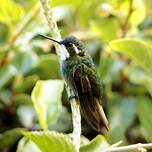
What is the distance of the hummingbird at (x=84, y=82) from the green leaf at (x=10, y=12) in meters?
0.70

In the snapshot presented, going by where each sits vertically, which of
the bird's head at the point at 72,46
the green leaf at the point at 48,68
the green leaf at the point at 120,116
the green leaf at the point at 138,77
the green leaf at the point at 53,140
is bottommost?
the green leaf at the point at 120,116

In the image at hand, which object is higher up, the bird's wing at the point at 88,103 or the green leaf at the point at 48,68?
the green leaf at the point at 48,68

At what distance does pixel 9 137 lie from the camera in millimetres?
1916

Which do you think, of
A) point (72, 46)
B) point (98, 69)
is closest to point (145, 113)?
point (98, 69)

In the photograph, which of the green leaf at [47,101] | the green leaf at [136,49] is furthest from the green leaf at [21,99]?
the green leaf at [136,49]

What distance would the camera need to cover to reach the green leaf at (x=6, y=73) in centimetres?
208

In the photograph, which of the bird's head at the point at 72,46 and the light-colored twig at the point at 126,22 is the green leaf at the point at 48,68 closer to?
the light-colored twig at the point at 126,22

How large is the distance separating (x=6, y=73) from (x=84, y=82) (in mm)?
664

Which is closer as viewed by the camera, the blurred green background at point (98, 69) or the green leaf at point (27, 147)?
the green leaf at point (27, 147)

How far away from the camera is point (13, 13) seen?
2236 mm

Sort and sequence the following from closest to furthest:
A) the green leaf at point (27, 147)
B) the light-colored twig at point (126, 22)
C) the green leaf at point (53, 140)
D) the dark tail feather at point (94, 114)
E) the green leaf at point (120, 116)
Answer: the green leaf at point (53, 140), the dark tail feather at point (94, 114), the green leaf at point (27, 147), the green leaf at point (120, 116), the light-colored twig at point (126, 22)

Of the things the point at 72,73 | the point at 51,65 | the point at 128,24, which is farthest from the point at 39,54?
the point at 72,73

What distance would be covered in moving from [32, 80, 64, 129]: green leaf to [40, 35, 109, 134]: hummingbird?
0.57 feet

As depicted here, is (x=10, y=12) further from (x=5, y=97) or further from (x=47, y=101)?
(x=47, y=101)
